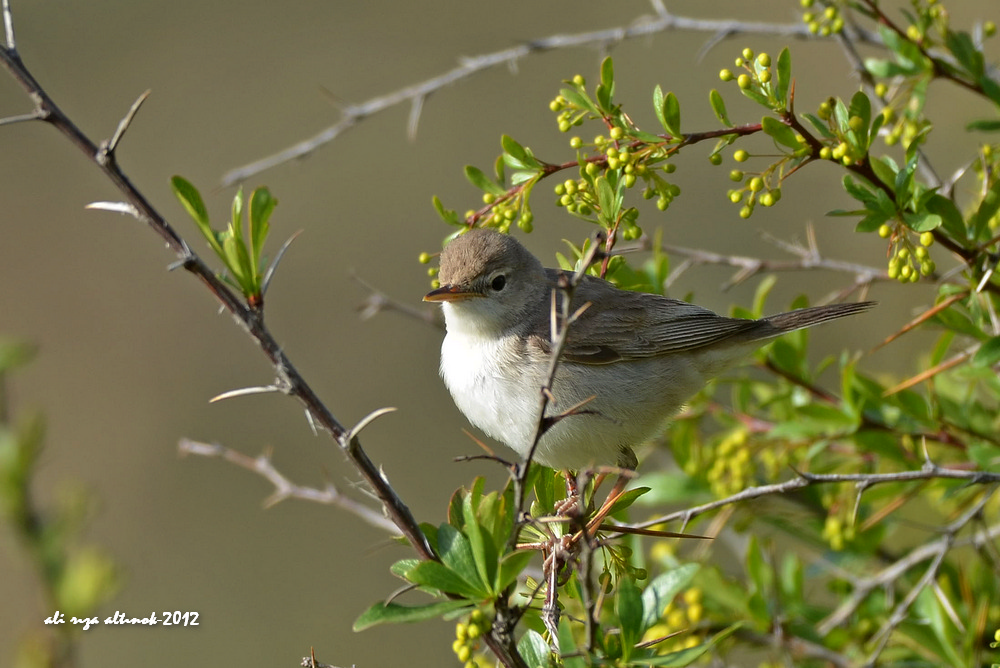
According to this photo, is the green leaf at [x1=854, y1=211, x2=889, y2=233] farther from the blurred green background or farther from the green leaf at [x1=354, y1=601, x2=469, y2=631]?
the blurred green background

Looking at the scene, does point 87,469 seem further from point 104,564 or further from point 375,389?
point 104,564

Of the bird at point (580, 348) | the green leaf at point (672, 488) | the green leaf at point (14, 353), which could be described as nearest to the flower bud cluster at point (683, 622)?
the green leaf at point (672, 488)

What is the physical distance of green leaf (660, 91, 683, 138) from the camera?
Answer: 93.4 inches

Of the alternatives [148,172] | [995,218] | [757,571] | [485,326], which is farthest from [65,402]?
[995,218]

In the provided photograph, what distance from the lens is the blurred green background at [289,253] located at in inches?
319

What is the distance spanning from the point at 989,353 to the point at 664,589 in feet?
4.09

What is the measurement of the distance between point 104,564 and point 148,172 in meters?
8.74

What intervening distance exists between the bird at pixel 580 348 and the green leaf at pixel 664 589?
0.88 m

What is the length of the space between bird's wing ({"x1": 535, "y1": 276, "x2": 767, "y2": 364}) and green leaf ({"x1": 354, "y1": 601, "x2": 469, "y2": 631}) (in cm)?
156

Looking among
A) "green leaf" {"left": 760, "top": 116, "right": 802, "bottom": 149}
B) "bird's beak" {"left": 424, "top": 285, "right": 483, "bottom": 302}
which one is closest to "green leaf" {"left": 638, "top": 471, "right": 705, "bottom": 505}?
"bird's beak" {"left": 424, "top": 285, "right": 483, "bottom": 302}

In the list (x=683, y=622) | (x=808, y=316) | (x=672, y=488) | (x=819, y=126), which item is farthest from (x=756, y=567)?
(x=819, y=126)

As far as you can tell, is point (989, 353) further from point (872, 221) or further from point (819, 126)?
point (819, 126)

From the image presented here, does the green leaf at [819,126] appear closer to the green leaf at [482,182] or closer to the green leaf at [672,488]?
the green leaf at [482,182]

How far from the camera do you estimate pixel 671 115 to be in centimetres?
240
